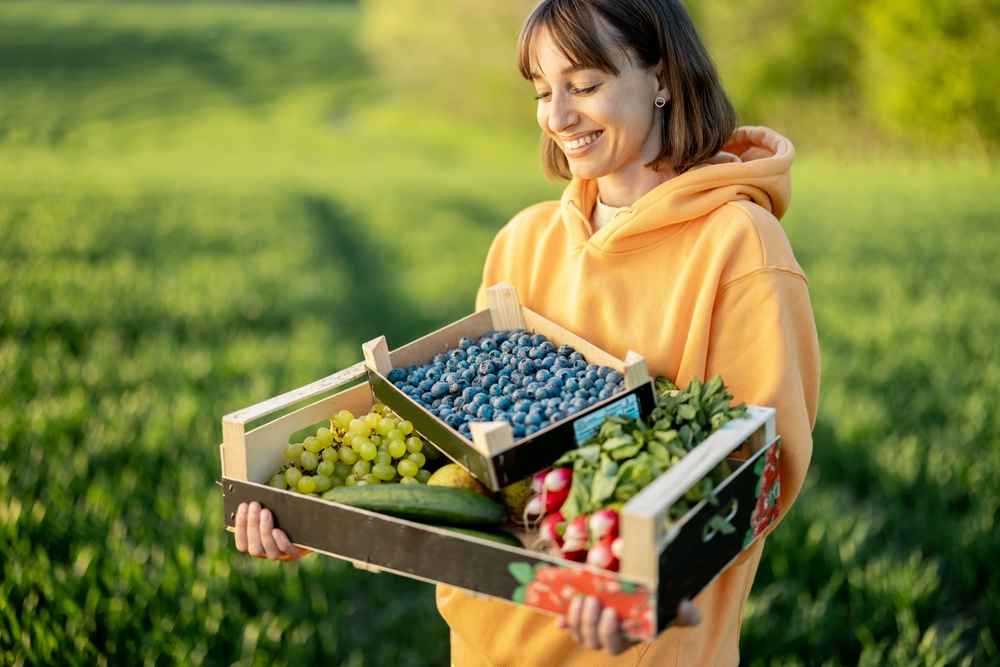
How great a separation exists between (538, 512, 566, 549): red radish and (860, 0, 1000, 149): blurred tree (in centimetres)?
2450

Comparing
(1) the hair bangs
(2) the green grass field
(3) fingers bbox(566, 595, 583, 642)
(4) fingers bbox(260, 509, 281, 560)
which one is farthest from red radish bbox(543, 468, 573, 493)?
(2) the green grass field

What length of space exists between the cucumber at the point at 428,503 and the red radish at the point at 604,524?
0.25 metres

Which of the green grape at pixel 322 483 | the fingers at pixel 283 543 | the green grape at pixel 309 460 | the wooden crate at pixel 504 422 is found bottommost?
the fingers at pixel 283 543

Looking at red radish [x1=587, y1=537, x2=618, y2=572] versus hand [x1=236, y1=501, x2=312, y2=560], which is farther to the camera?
hand [x1=236, y1=501, x2=312, y2=560]

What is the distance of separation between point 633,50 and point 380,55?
4127cm

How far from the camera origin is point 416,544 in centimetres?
169

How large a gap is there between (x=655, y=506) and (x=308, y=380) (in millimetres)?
4719

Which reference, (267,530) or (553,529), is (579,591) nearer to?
(553,529)

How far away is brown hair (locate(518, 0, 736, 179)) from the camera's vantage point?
1.97 metres

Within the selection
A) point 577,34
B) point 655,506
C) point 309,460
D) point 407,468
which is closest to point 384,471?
point 407,468

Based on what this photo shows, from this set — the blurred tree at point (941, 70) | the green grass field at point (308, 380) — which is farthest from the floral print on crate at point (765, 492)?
the blurred tree at point (941, 70)

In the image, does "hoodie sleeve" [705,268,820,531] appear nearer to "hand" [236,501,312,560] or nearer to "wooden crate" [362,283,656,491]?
"wooden crate" [362,283,656,491]

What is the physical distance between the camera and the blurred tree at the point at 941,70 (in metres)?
23.2

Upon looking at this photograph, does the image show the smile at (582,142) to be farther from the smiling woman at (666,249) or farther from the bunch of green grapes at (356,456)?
the bunch of green grapes at (356,456)
